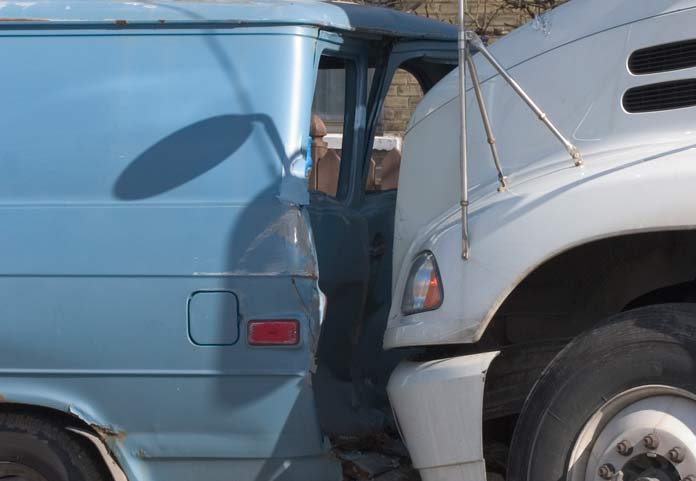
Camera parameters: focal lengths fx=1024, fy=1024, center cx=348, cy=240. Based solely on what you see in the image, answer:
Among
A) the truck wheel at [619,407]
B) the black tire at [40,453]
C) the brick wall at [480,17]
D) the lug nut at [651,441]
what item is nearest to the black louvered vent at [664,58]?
the truck wheel at [619,407]

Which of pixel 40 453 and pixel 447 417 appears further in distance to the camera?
pixel 40 453

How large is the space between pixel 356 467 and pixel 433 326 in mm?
1007

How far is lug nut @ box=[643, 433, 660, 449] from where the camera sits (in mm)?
2957

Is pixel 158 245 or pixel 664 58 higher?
pixel 664 58

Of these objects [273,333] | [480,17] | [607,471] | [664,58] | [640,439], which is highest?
[480,17]

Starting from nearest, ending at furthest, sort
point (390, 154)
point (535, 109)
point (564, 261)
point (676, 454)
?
1. point (676, 454)
2. point (535, 109)
3. point (564, 261)
4. point (390, 154)

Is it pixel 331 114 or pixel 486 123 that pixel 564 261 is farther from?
pixel 331 114

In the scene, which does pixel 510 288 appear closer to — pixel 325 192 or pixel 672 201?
pixel 672 201

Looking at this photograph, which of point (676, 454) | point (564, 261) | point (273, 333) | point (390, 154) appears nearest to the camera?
point (676, 454)

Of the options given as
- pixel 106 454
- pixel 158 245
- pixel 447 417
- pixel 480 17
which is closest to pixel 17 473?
pixel 106 454

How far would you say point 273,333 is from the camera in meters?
3.65

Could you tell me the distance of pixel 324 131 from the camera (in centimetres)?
553

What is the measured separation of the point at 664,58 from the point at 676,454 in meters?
1.24

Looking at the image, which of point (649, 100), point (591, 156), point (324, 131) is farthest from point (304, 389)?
point (324, 131)
